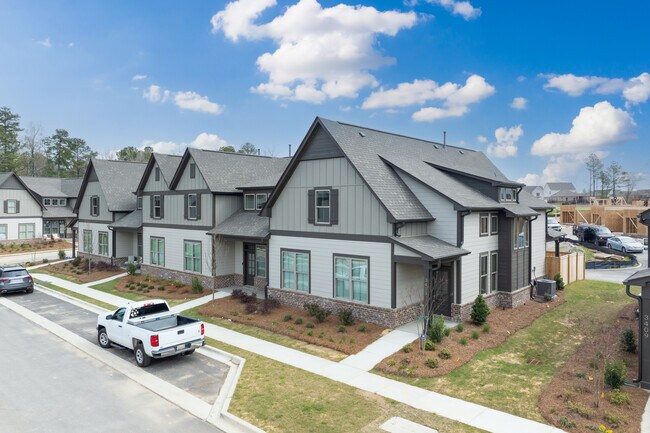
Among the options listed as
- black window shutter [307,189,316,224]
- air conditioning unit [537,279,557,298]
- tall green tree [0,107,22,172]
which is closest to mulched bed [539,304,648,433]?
air conditioning unit [537,279,557,298]

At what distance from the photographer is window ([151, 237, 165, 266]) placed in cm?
3006

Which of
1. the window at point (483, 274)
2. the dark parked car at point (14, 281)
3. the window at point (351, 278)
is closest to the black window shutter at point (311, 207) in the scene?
the window at point (351, 278)

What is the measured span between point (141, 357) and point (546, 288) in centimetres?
1990

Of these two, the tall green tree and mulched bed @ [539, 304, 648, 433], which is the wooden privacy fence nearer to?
mulched bed @ [539, 304, 648, 433]

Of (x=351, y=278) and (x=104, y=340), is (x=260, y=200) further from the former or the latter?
(x=104, y=340)

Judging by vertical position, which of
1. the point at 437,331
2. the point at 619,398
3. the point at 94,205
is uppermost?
the point at 94,205

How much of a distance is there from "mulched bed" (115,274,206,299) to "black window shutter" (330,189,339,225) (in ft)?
34.2

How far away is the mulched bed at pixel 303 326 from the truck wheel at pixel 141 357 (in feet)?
17.7

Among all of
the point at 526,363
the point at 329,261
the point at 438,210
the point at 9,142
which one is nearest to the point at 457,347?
the point at 526,363

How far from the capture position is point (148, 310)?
1546 centimetres

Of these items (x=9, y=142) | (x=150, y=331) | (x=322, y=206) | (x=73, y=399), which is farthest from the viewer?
(x=9, y=142)

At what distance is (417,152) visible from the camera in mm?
24453

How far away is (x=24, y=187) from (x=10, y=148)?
3762 centimetres

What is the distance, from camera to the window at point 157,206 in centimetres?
3038
